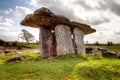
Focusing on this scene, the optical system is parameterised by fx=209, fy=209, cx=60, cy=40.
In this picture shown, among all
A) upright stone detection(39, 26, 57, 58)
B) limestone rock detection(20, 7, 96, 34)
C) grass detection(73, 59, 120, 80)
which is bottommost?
grass detection(73, 59, 120, 80)

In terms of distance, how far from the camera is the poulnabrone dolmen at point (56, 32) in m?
26.8

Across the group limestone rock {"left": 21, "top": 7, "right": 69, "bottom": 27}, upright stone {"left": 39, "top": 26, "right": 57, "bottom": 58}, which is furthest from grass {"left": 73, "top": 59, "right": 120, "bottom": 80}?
upright stone {"left": 39, "top": 26, "right": 57, "bottom": 58}

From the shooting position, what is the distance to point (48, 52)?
29172mm

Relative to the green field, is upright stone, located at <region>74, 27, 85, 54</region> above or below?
above

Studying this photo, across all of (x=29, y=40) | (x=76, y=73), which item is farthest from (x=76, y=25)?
(x=29, y=40)

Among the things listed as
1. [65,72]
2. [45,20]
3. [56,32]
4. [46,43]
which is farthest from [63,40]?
[65,72]

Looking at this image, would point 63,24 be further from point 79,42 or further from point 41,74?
point 41,74

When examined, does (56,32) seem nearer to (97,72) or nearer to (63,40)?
(63,40)

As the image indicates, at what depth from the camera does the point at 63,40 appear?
27.2m

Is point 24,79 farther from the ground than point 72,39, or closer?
closer

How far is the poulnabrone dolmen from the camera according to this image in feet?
88.0

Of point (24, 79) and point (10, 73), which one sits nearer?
point (24, 79)

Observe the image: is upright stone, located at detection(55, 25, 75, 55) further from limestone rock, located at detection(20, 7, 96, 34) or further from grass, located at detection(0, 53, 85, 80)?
grass, located at detection(0, 53, 85, 80)

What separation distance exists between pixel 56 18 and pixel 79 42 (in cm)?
527
